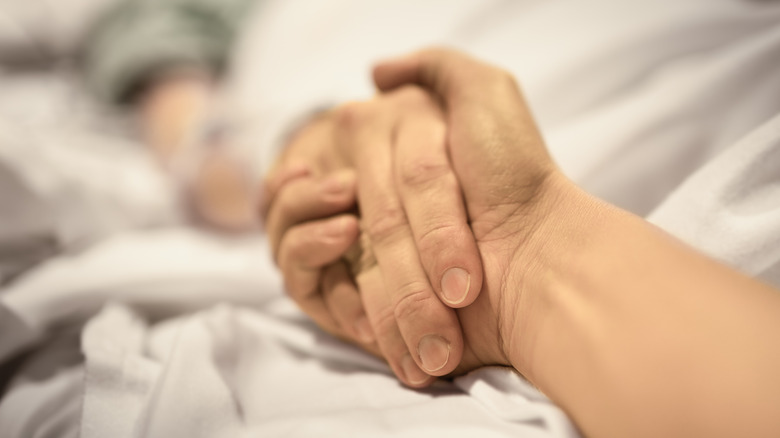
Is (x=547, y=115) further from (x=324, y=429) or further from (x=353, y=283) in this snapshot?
(x=324, y=429)

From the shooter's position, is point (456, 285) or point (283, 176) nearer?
point (456, 285)

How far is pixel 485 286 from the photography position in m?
0.43

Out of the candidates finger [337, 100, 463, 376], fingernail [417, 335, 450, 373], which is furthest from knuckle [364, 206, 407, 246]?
fingernail [417, 335, 450, 373]

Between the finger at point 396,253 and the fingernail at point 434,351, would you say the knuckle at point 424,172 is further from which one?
the fingernail at point 434,351

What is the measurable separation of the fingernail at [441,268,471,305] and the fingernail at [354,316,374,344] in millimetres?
95

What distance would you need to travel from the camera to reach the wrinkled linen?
41 centimetres

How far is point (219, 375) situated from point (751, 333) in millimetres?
376

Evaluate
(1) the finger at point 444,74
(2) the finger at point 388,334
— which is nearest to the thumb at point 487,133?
(1) the finger at point 444,74

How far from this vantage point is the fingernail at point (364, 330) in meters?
0.48

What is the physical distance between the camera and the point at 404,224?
0.48m

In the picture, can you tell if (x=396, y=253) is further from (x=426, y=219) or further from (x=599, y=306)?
(x=599, y=306)

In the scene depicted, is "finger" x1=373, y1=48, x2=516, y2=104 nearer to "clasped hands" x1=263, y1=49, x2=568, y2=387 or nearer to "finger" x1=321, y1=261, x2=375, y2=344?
"clasped hands" x1=263, y1=49, x2=568, y2=387

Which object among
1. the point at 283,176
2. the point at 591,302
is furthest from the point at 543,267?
the point at 283,176

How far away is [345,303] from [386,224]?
0.08 meters
